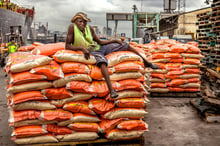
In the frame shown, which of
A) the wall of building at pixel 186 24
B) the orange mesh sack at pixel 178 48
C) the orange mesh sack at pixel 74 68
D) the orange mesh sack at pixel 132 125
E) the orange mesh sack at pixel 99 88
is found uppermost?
the wall of building at pixel 186 24

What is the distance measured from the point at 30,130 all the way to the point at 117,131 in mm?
1307

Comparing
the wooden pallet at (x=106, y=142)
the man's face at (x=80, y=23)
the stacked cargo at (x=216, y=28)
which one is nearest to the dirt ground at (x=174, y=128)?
the wooden pallet at (x=106, y=142)

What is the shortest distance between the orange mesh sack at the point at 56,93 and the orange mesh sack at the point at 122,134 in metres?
0.88

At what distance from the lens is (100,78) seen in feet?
12.0

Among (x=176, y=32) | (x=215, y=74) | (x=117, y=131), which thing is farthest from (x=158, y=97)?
(x=176, y=32)

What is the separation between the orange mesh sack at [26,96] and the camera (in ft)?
10.9

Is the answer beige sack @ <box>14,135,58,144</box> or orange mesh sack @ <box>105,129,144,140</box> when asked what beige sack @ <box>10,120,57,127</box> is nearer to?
beige sack @ <box>14,135,58,144</box>

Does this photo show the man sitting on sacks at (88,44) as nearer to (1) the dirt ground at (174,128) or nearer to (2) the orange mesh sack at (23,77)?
(2) the orange mesh sack at (23,77)

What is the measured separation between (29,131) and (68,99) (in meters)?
0.73

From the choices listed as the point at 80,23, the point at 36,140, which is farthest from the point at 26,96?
the point at 80,23

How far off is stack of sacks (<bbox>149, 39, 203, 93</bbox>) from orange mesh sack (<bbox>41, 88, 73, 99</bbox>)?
4408 mm

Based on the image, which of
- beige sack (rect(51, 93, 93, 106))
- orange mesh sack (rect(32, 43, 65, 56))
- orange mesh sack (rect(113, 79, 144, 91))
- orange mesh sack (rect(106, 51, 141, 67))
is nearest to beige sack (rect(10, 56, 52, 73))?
orange mesh sack (rect(32, 43, 65, 56))

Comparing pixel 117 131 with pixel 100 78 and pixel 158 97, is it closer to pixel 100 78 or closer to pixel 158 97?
pixel 100 78

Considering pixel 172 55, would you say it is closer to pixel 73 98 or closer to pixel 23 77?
pixel 73 98
